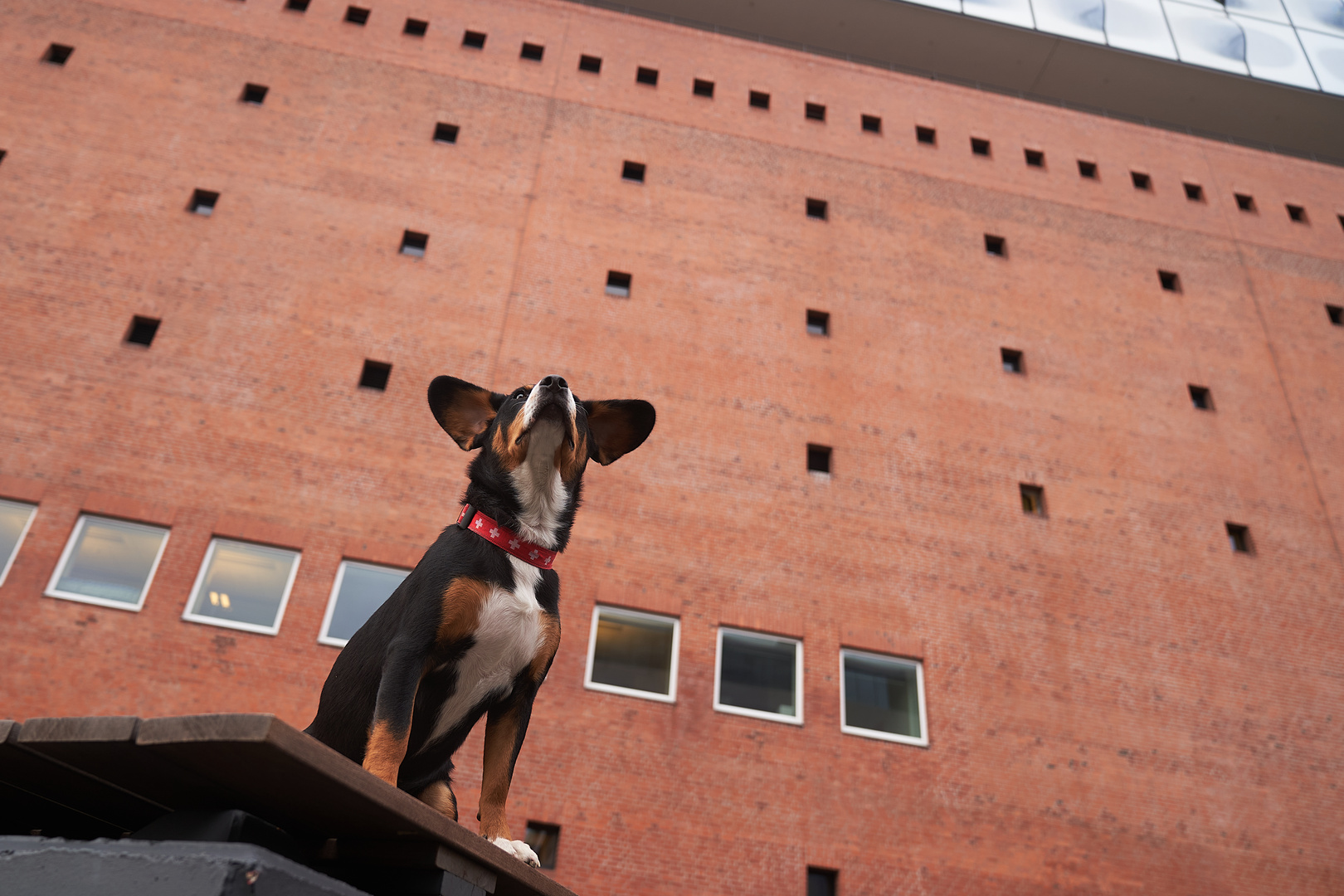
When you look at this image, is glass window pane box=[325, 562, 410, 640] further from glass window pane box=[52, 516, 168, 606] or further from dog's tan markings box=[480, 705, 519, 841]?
dog's tan markings box=[480, 705, 519, 841]

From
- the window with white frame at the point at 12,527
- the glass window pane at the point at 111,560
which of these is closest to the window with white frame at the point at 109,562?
the glass window pane at the point at 111,560

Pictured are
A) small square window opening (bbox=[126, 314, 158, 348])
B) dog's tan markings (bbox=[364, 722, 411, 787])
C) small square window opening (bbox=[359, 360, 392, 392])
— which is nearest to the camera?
dog's tan markings (bbox=[364, 722, 411, 787])

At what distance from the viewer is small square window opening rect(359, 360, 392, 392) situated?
12.7m

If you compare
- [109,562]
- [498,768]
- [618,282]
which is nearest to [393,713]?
[498,768]

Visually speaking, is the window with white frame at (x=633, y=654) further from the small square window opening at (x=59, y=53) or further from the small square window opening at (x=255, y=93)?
the small square window opening at (x=59, y=53)

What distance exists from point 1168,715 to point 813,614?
5.08 metres

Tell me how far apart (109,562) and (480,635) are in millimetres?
10086

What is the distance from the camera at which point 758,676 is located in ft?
37.7

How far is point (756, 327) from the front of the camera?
1433cm

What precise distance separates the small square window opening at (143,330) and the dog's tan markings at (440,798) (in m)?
11.7

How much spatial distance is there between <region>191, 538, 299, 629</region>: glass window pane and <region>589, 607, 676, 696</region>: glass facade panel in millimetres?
3969

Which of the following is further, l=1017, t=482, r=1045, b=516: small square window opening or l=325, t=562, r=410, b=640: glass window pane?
l=1017, t=482, r=1045, b=516: small square window opening

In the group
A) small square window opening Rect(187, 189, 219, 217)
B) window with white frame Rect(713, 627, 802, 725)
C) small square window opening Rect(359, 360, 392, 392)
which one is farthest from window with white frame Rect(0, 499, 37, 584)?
window with white frame Rect(713, 627, 802, 725)

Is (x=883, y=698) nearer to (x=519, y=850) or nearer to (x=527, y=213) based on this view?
(x=527, y=213)
